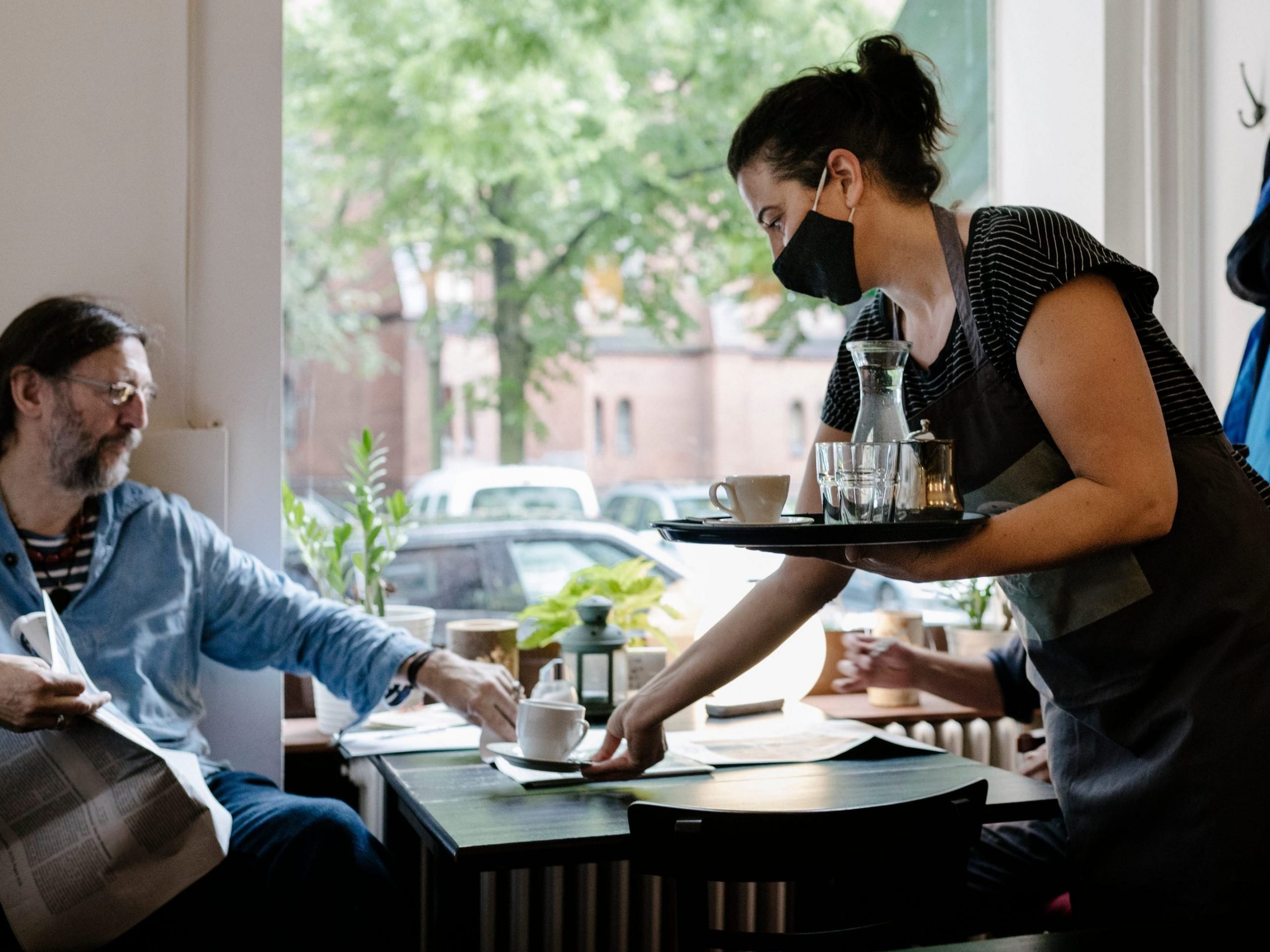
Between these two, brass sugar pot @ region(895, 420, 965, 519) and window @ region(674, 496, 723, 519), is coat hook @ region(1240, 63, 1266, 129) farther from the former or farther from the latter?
window @ region(674, 496, 723, 519)

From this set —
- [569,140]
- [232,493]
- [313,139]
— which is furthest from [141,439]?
[313,139]

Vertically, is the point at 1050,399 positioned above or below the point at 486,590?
above

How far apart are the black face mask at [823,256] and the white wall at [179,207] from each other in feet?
4.06

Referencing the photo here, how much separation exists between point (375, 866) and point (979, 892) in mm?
981

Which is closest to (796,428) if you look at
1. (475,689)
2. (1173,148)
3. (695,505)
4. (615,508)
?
(695,505)

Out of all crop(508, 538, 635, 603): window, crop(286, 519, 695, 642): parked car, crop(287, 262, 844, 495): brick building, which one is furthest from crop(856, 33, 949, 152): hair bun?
crop(287, 262, 844, 495): brick building

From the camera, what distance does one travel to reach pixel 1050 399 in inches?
47.0

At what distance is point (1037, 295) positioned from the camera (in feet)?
3.98

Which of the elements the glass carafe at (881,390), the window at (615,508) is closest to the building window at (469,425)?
the window at (615,508)

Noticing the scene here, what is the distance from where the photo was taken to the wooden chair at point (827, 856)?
1.15 metres

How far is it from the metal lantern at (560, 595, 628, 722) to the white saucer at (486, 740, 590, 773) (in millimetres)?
285

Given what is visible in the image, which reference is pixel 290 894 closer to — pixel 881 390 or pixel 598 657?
pixel 598 657

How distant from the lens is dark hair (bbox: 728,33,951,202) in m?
1.39

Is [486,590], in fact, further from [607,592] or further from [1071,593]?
[1071,593]
